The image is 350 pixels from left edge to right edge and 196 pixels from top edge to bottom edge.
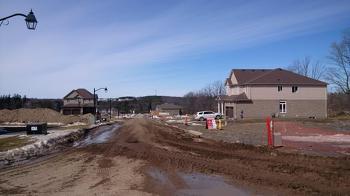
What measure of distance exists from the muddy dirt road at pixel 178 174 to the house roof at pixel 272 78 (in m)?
53.7

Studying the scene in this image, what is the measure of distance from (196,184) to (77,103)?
403ft

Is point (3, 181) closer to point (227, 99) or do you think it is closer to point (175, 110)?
point (227, 99)

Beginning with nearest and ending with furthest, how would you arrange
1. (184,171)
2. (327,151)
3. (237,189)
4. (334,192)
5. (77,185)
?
1. (334,192)
2. (237,189)
3. (77,185)
4. (184,171)
5. (327,151)

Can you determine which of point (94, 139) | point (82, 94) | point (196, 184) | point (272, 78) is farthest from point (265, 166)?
point (82, 94)

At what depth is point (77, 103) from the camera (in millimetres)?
131500

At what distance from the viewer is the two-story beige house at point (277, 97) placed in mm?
70812

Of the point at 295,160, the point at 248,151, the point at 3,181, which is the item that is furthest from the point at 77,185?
the point at 248,151

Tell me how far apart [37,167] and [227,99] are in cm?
5827

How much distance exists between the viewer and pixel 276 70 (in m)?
76.8

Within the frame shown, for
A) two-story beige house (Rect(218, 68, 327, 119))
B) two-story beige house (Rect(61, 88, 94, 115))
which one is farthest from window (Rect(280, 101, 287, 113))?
two-story beige house (Rect(61, 88, 94, 115))

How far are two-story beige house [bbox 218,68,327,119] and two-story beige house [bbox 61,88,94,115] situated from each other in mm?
59780

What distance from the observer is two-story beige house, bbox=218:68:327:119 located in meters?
70.8

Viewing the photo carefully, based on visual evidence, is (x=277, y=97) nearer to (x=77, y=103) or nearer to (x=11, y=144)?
(x=11, y=144)

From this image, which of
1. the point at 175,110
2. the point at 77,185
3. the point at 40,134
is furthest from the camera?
the point at 175,110
